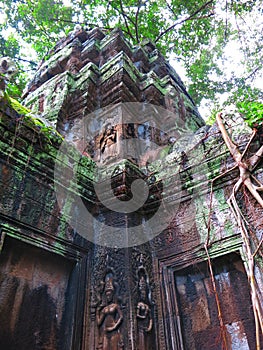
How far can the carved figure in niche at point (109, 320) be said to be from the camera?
2.55 m

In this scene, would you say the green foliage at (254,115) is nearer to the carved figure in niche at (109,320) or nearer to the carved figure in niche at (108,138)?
the carved figure in niche at (108,138)

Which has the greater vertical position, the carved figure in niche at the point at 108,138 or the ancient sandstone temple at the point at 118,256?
the carved figure in niche at the point at 108,138

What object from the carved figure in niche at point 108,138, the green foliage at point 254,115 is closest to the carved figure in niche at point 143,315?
the carved figure in niche at point 108,138

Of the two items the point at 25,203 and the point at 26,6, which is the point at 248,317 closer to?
the point at 25,203

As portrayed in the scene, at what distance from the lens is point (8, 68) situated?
10.4 feet

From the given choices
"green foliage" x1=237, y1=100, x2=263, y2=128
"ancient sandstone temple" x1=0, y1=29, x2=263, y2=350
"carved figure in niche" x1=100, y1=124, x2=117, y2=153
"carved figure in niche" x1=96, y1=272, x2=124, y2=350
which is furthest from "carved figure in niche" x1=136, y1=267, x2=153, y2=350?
"green foliage" x1=237, y1=100, x2=263, y2=128

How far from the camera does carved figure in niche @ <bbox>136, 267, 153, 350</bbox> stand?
255 centimetres

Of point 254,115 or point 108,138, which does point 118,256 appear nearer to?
point 108,138

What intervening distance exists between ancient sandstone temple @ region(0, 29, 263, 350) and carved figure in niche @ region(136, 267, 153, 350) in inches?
0.5

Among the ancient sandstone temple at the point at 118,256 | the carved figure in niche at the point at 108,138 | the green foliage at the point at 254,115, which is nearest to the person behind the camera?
the ancient sandstone temple at the point at 118,256

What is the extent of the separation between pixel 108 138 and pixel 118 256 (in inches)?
67.8

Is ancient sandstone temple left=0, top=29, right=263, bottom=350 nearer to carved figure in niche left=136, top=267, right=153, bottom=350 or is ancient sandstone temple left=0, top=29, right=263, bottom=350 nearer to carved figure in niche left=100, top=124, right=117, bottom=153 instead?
carved figure in niche left=136, top=267, right=153, bottom=350

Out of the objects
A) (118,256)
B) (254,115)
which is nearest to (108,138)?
(118,256)

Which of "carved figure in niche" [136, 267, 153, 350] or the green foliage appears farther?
the green foliage
